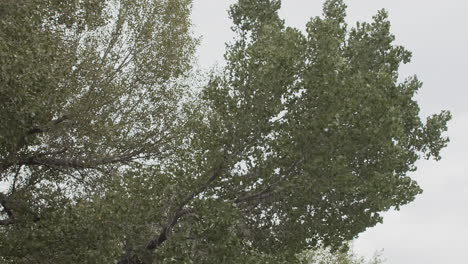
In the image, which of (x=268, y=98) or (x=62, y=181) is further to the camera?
(x=62, y=181)

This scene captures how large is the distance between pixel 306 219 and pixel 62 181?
9360mm

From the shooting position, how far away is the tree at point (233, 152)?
2153 centimetres

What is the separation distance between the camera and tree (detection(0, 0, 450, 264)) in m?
21.5

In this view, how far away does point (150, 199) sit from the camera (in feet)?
71.7

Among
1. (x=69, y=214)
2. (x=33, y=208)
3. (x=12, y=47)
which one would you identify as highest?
(x=12, y=47)

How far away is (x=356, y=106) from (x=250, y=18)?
249 inches

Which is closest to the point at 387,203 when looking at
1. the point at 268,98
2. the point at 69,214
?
the point at 268,98

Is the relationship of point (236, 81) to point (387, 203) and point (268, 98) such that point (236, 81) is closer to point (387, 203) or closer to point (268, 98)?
point (268, 98)

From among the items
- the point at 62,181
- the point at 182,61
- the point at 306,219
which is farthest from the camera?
the point at 182,61

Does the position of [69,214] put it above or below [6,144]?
below

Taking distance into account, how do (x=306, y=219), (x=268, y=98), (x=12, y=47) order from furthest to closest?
1. (x=306, y=219)
2. (x=268, y=98)
3. (x=12, y=47)

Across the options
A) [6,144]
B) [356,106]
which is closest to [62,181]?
[6,144]

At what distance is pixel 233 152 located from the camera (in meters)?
23.0

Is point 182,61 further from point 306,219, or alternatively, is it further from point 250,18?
point 306,219
